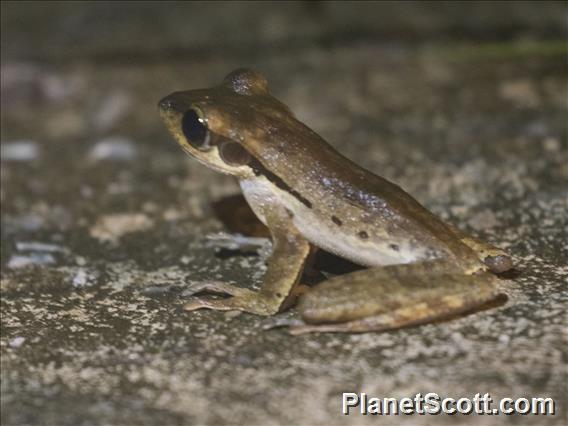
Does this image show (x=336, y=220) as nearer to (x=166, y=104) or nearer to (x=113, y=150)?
(x=166, y=104)

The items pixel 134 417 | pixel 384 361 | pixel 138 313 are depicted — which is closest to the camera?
pixel 134 417

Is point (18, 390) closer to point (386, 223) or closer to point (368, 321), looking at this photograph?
point (368, 321)

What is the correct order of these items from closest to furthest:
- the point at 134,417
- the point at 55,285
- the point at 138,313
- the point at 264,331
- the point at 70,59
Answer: the point at 134,417 < the point at 264,331 < the point at 138,313 < the point at 55,285 < the point at 70,59

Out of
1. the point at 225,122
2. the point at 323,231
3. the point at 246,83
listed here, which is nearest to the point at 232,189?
the point at 246,83

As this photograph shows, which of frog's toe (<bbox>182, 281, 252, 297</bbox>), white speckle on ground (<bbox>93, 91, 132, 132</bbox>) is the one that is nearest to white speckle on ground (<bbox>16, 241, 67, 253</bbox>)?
frog's toe (<bbox>182, 281, 252, 297</bbox>)

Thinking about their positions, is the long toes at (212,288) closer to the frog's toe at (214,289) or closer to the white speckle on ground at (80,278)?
the frog's toe at (214,289)

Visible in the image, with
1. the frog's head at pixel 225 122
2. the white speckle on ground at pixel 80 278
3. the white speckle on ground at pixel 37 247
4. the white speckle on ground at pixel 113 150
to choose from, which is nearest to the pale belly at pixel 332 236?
the frog's head at pixel 225 122

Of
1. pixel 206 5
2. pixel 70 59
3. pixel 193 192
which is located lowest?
pixel 193 192

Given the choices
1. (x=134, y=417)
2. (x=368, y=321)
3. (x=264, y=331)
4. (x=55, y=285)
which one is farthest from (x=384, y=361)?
(x=55, y=285)
